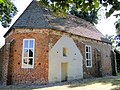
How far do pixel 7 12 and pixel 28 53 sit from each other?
1006 centimetres

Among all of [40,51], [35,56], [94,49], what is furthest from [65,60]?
[94,49]

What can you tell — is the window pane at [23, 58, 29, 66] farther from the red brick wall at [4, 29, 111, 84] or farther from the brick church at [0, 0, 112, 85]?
the red brick wall at [4, 29, 111, 84]

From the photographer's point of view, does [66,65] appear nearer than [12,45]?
No

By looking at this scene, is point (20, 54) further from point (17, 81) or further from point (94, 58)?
point (94, 58)

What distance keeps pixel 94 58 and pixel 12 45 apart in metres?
12.1

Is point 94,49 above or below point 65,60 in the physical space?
above

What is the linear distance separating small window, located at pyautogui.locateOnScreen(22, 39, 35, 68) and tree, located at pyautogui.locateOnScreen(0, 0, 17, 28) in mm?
8679

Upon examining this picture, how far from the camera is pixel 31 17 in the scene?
1992 cm

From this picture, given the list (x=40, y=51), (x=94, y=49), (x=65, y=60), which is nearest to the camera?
(x=40, y=51)

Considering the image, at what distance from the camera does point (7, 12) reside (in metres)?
25.4

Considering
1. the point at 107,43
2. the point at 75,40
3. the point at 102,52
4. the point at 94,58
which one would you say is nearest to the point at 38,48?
the point at 75,40

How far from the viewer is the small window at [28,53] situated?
1803 centimetres

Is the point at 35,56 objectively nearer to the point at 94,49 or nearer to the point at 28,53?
the point at 28,53

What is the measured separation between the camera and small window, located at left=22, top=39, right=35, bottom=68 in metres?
18.0
